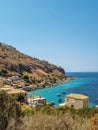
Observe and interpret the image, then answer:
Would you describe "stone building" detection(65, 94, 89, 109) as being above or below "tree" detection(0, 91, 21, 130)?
below

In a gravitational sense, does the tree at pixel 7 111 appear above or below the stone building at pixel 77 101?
above

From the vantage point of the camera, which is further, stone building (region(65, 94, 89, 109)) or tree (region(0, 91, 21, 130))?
stone building (region(65, 94, 89, 109))

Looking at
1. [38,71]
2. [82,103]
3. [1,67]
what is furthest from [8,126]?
[38,71]

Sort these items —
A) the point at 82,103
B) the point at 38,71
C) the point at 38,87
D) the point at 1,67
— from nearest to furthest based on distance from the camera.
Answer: the point at 82,103, the point at 38,87, the point at 1,67, the point at 38,71

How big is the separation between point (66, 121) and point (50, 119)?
1.21 m

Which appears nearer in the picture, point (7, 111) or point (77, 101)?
point (7, 111)

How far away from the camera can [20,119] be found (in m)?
17.0

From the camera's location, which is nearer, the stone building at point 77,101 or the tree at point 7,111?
the tree at point 7,111

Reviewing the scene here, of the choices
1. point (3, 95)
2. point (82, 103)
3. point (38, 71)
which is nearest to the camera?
point (3, 95)

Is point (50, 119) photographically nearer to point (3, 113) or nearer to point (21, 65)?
point (3, 113)

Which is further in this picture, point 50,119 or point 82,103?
point 82,103

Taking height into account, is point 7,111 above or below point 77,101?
above

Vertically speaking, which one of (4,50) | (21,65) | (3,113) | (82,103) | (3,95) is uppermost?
(4,50)

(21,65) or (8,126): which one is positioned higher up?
(21,65)
